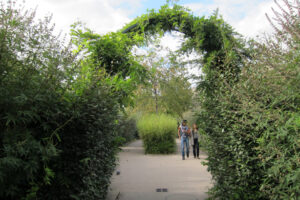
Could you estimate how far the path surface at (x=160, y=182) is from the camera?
19.1 ft

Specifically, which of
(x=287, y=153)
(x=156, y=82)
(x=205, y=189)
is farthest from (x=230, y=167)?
(x=156, y=82)

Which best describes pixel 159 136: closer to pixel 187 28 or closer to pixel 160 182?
pixel 160 182

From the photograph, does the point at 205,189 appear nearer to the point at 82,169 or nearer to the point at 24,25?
the point at 82,169

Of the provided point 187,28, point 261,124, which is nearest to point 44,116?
point 261,124

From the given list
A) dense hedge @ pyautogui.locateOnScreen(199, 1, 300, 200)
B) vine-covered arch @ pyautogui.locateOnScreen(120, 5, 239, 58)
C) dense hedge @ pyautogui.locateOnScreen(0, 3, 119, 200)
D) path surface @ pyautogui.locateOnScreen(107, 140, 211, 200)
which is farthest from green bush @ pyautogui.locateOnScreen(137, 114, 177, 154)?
dense hedge @ pyautogui.locateOnScreen(0, 3, 119, 200)

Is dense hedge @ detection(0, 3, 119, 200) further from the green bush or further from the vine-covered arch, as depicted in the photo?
the green bush

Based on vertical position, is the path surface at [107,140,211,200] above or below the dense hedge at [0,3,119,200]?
below

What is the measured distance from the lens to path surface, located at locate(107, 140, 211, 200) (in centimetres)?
584

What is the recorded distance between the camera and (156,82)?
88.3 ft

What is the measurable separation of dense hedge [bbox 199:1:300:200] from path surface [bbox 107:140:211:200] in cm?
124

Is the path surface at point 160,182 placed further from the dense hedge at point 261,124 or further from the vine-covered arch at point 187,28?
the vine-covered arch at point 187,28

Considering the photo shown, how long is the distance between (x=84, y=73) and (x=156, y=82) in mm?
23063

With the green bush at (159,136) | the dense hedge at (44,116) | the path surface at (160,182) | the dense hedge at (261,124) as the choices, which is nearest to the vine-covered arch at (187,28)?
the dense hedge at (261,124)

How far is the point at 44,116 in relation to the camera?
2.91 metres
